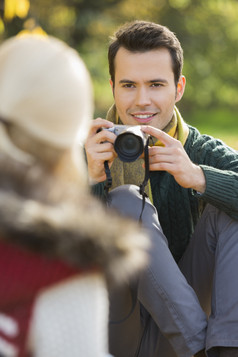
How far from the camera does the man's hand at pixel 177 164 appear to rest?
6.88 feet

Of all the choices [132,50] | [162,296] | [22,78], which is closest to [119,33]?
[132,50]

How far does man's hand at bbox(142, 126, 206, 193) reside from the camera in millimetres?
2096

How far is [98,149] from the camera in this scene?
7.22 ft

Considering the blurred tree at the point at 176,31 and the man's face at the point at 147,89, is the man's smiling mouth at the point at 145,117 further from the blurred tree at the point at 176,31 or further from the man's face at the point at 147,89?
the blurred tree at the point at 176,31

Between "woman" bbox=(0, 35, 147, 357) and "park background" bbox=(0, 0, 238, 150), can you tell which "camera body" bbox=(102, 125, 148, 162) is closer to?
"woman" bbox=(0, 35, 147, 357)

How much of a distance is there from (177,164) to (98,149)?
32cm

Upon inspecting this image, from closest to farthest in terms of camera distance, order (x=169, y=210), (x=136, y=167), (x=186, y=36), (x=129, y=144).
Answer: (x=129, y=144) < (x=169, y=210) < (x=136, y=167) < (x=186, y=36)

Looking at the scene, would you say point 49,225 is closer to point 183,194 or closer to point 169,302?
point 169,302

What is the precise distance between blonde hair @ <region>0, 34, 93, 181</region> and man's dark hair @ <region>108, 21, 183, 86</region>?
147cm

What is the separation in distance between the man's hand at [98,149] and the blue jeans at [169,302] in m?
0.20

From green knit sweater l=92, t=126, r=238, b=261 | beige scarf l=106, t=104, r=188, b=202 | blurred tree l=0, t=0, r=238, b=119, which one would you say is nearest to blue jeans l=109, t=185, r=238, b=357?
green knit sweater l=92, t=126, r=238, b=261

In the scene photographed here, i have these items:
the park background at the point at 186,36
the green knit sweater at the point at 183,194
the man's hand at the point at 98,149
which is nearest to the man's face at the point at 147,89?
the green knit sweater at the point at 183,194

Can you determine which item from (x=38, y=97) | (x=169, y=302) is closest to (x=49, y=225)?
(x=38, y=97)

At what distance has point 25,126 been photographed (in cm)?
107
